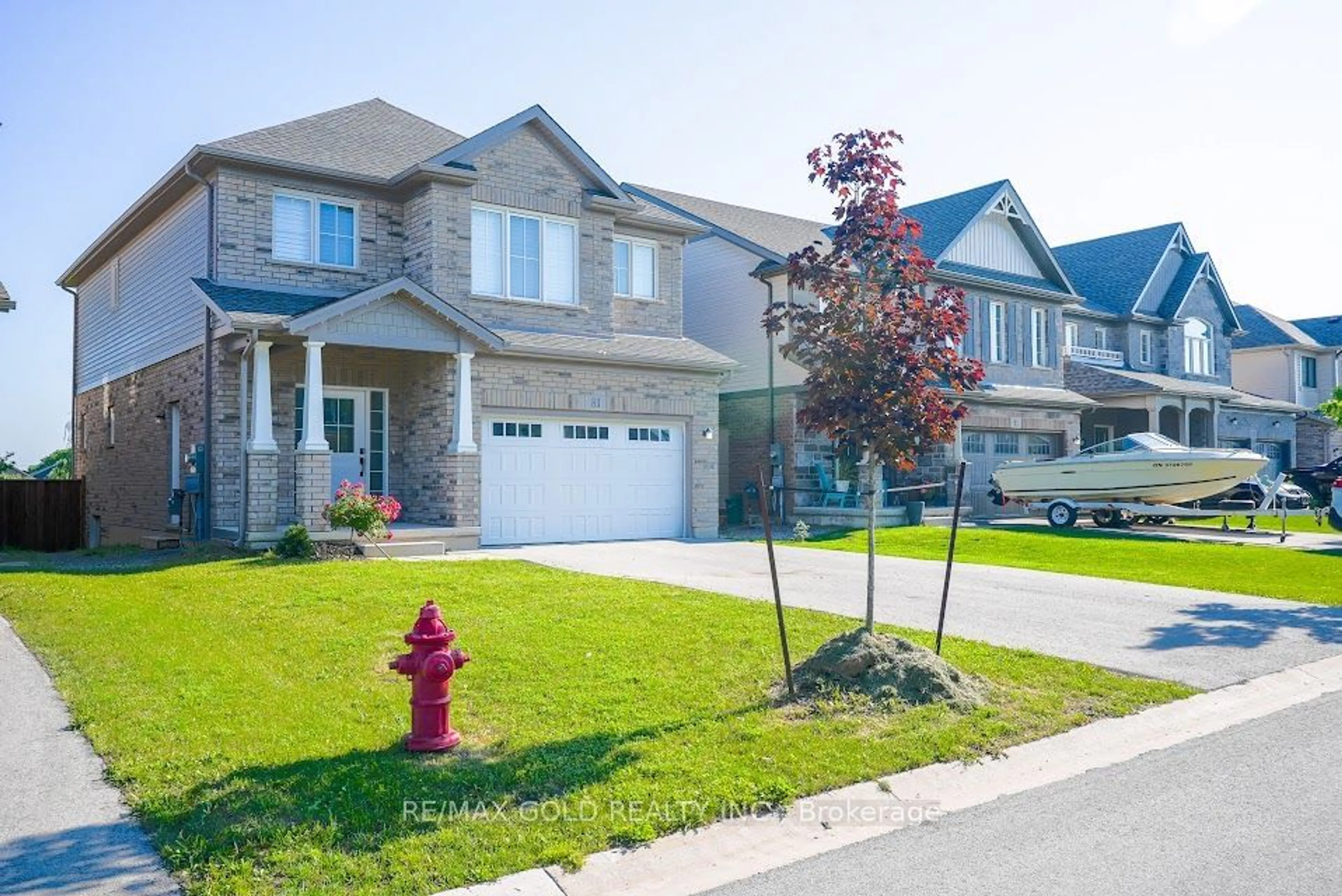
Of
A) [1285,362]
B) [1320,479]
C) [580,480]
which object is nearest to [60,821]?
[580,480]

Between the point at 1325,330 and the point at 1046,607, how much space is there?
42731 millimetres

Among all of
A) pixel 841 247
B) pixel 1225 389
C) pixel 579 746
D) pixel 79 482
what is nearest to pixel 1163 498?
pixel 1225 389

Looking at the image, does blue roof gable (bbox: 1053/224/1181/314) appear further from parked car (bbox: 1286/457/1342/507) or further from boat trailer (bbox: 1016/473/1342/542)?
boat trailer (bbox: 1016/473/1342/542)

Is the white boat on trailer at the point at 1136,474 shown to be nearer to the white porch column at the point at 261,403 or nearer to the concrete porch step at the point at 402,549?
the concrete porch step at the point at 402,549

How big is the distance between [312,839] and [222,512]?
13.0 meters

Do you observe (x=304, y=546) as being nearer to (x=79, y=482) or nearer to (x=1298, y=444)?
(x=79, y=482)

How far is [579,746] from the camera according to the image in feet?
19.9

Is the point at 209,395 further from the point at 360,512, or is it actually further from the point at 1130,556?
the point at 1130,556

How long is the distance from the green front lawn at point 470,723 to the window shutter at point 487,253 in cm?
836

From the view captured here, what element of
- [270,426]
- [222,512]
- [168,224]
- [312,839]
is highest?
[168,224]

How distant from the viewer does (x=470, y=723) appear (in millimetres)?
6566

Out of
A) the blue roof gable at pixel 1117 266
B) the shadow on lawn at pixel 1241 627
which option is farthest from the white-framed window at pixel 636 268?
the blue roof gable at pixel 1117 266

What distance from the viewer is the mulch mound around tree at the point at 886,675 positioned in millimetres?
7137

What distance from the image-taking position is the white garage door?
17688 mm
